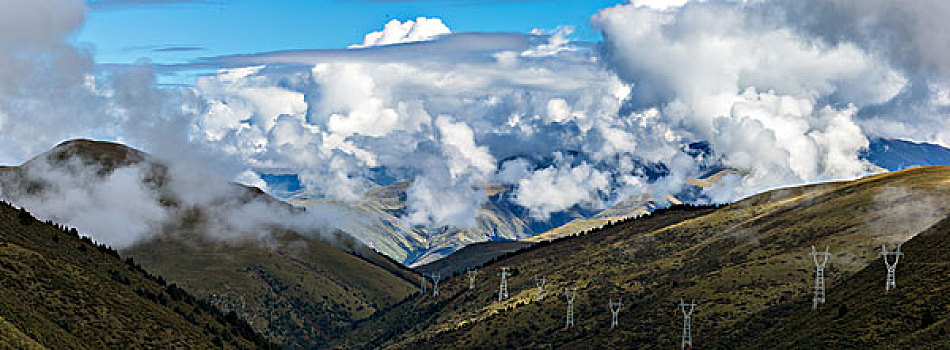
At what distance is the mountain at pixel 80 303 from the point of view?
91875mm

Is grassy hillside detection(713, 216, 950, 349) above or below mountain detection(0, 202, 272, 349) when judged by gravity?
above

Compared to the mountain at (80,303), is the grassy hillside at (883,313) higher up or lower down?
higher up

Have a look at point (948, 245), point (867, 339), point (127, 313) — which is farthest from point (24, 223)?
point (948, 245)

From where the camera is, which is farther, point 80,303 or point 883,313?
point 883,313

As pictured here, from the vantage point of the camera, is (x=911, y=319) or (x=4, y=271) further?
(x=911, y=319)

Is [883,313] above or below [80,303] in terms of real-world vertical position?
above

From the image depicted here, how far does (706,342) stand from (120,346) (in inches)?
4498

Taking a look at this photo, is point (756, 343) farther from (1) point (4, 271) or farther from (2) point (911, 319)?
(1) point (4, 271)

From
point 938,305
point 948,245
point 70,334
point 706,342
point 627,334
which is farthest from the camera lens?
point 627,334

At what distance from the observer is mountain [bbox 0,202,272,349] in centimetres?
9188

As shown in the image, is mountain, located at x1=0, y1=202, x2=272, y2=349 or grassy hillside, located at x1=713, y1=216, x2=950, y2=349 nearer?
mountain, located at x1=0, y1=202, x2=272, y2=349

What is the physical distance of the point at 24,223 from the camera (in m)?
150

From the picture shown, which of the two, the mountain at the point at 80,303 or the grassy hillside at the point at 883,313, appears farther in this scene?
the grassy hillside at the point at 883,313

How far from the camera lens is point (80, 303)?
110062 millimetres
